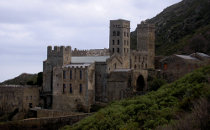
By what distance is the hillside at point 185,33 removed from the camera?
7494 cm

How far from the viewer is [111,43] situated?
56.5 metres

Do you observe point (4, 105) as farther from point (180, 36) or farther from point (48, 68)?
point (180, 36)

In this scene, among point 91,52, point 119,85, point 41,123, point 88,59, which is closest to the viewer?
point 41,123

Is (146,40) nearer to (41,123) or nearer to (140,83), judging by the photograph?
(140,83)

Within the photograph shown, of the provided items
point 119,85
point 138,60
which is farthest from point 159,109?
point 138,60

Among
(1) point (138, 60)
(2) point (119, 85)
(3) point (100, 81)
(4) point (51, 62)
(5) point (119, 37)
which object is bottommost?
(2) point (119, 85)

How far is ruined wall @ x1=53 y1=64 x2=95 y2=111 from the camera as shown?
47.7m

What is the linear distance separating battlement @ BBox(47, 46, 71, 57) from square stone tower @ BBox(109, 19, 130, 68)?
7.51 m

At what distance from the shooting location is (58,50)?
52.1 m

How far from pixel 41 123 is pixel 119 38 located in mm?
21795

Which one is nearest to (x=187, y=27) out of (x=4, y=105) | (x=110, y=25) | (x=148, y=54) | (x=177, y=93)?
(x=148, y=54)

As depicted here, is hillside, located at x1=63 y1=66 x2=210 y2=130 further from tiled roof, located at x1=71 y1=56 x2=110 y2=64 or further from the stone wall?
tiled roof, located at x1=71 y1=56 x2=110 y2=64

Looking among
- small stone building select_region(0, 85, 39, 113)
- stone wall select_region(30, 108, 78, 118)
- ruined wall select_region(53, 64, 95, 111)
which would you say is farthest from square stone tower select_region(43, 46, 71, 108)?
stone wall select_region(30, 108, 78, 118)

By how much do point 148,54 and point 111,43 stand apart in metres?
13.0
